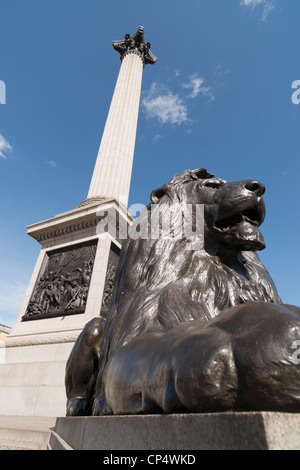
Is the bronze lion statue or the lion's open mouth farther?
the lion's open mouth

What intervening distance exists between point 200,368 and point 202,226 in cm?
142

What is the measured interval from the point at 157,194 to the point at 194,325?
1458 millimetres

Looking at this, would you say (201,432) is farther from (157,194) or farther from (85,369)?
(157,194)

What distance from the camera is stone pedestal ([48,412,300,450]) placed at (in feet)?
2.10

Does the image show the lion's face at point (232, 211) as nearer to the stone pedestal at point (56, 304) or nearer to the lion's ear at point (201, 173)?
the lion's ear at point (201, 173)

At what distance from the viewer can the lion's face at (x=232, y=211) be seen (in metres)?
2.01

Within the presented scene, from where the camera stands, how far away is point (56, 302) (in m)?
7.30

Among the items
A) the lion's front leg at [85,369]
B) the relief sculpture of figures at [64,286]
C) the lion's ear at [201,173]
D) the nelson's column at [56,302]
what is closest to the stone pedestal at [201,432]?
the lion's front leg at [85,369]

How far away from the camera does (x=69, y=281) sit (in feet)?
24.3

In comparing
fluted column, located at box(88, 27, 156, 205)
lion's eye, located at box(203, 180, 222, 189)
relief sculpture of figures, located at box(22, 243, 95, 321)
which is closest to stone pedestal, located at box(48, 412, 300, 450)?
lion's eye, located at box(203, 180, 222, 189)

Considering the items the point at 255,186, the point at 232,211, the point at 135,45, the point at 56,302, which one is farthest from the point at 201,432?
the point at 135,45

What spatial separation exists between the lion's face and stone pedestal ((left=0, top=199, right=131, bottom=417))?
4902 millimetres

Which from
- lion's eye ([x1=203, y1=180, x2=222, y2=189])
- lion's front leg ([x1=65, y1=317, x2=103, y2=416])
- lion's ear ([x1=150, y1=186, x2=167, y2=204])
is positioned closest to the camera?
lion's front leg ([x1=65, y1=317, x2=103, y2=416])

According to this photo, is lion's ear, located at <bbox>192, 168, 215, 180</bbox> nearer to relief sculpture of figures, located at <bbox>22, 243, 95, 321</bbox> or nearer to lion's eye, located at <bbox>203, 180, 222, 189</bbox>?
lion's eye, located at <bbox>203, 180, 222, 189</bbox>
